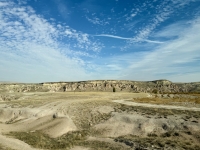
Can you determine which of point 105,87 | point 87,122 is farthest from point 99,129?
point 105,87

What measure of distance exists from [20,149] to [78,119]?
45.2ft

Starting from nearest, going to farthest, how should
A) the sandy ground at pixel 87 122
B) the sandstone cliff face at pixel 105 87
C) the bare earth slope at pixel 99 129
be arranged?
the bare earth slope at pixel 99 129, the sandy ground at pixel 87 122, the sandstone cliff face at pixel 105 87

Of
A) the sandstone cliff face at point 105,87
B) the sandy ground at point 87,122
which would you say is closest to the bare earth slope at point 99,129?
the sandy ground at point 87,122

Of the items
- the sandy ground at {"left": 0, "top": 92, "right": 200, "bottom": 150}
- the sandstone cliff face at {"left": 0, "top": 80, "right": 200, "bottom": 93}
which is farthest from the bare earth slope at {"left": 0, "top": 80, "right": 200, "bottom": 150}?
the sandstone cliff face at {"left": 0, "top": 80, "right": 200, "bottom": 93}

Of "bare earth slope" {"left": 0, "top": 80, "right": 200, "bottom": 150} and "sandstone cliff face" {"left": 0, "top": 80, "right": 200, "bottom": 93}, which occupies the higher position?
"sandstone cliff face" {"left": 0, "top": 80, "right": 200, "bottom": 93}

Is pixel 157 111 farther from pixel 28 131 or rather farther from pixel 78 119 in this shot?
pixel 28 131

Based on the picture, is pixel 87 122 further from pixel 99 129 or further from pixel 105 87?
pixel 105 87

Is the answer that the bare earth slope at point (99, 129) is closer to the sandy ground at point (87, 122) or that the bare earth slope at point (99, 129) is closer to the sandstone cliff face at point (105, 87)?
the sandy ground at point (87, 122)

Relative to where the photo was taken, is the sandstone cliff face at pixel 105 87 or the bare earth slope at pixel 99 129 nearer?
the bare earth slope at pixel 99 129

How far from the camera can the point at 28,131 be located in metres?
30.8

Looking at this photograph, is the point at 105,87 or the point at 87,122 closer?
the point at 87,122

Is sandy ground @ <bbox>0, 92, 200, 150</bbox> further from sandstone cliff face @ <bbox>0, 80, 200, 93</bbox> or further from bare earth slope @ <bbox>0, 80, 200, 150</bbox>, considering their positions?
sandstone cliff face @ <bbox>0, 80, 200, 93</bbox>

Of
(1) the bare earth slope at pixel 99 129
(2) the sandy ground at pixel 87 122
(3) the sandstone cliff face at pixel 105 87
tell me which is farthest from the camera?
(3) the sandstone cliff face at pixel 105 87

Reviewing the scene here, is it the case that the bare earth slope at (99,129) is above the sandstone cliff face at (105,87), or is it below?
below
